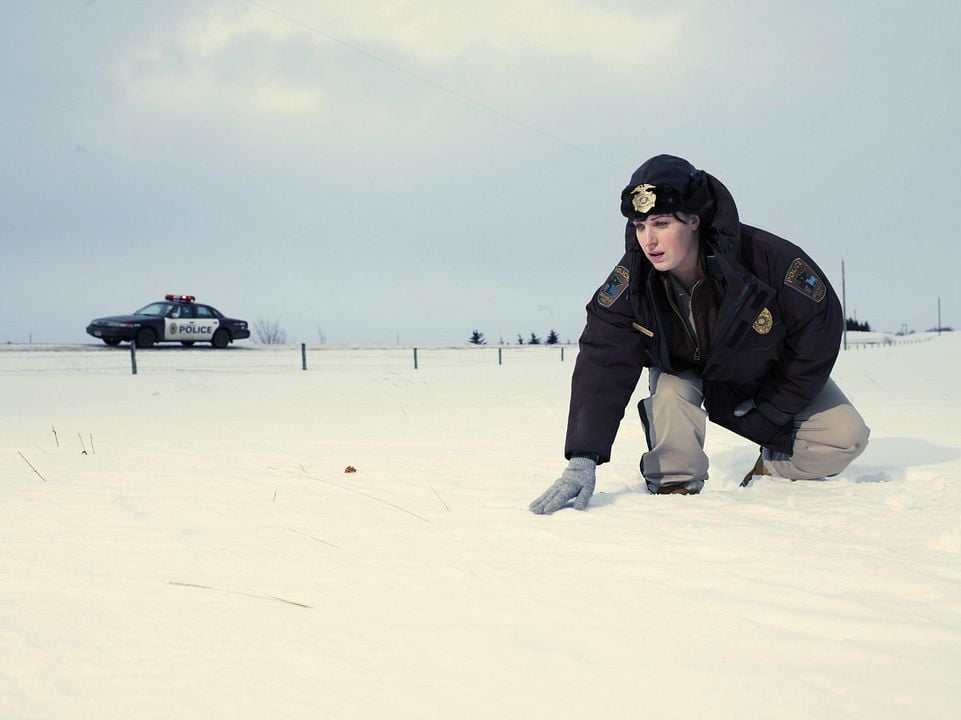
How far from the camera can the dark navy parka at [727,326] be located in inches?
99.7

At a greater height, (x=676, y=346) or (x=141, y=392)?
(x=676, y=346)

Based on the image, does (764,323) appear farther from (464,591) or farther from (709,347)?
(464,591)

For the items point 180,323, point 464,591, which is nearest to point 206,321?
point 180,323

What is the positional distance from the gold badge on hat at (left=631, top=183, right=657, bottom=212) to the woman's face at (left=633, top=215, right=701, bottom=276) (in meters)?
0.04

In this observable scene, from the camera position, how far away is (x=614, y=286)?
2658 mm

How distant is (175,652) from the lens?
1.35 metres

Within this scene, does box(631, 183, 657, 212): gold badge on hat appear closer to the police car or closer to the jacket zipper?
the jacket zipper

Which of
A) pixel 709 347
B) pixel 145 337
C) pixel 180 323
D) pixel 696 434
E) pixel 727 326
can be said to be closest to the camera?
pixel 727 326

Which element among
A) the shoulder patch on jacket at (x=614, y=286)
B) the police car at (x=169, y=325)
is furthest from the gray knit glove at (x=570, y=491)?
the police car at (x=169, y=325)

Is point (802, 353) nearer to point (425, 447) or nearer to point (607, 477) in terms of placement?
point (607, 477)

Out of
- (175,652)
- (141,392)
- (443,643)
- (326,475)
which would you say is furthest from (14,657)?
(141,392)

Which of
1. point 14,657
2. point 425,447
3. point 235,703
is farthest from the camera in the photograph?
point 425,447

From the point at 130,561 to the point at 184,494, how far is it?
94 cm

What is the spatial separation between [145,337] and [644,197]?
19.2m
